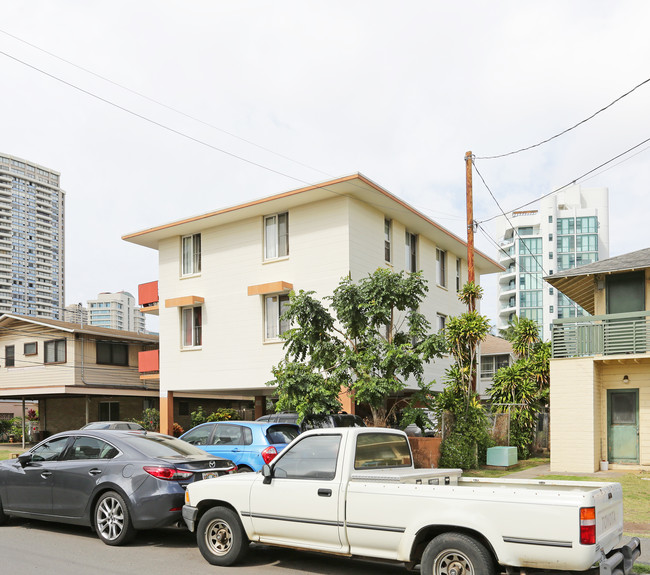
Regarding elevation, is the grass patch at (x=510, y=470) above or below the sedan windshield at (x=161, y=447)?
below

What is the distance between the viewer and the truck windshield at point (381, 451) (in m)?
7.46

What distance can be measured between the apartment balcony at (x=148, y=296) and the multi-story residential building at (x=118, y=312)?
9173 cm

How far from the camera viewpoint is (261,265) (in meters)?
24.3

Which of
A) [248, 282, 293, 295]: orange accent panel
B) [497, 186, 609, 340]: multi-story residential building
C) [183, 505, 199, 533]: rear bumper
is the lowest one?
[183, 505, 199, 533]: rear bumper

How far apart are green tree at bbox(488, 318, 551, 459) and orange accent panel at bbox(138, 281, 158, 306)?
587 inches

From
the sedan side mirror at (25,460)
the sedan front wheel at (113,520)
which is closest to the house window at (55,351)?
the sedan side mirror at (25,460)

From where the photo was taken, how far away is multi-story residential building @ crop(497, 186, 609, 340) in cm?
10556

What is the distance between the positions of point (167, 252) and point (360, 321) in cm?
1228

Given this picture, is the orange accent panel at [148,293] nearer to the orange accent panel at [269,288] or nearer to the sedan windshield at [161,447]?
the orange accent panel at [269,288]

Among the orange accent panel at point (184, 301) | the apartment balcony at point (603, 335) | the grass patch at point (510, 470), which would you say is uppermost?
the orange accent panel at point (184, 301)

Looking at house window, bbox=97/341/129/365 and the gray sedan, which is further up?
house window, bbox=97/341/129/365

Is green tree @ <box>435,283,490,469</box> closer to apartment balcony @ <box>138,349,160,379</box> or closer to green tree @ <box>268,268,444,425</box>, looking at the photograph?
green tree @ <box>268,268,444,425</box>

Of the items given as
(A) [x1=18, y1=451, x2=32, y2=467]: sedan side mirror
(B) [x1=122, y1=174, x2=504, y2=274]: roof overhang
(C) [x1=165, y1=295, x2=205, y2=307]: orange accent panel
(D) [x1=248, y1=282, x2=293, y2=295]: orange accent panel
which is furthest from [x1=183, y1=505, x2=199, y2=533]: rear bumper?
(C) [x1=165, y1=295, x2=205, y2=307]: orange accent panel

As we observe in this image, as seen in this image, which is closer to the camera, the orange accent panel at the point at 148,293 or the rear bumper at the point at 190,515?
the rear bumper at the point at 190,515
